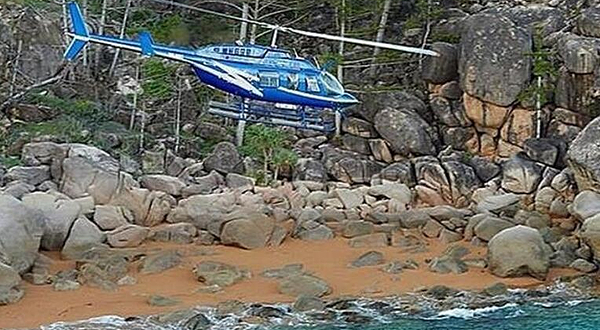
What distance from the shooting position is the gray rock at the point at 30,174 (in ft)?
55.0

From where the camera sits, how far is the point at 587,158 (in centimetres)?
1617

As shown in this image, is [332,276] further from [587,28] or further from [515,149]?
[587,28]

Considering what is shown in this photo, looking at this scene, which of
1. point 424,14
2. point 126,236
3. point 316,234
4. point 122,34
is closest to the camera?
point 126,236

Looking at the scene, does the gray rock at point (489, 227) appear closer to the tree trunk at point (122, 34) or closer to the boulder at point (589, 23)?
the boulder at point (589, 23)

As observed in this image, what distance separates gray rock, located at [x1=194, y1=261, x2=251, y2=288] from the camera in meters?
13.2

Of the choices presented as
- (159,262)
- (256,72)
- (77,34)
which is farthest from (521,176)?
(77,34)

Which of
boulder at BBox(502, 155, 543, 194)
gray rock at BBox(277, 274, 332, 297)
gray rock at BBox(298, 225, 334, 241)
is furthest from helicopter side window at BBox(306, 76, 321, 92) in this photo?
boulder at BBox(502, 155, 543, 194)

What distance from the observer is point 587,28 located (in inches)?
763

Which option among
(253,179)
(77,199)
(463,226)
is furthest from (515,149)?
(77,199)

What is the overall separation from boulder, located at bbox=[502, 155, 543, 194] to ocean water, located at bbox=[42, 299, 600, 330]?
20.5 ft

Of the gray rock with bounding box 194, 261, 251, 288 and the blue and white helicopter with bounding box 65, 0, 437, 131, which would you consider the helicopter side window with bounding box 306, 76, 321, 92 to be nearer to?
the blue and white helicopter with bounding box 65, 0, 437, 131

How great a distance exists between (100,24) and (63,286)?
12648mm

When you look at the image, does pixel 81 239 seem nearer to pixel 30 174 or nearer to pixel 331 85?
pixel 30 174

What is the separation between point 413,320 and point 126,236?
6296mm
